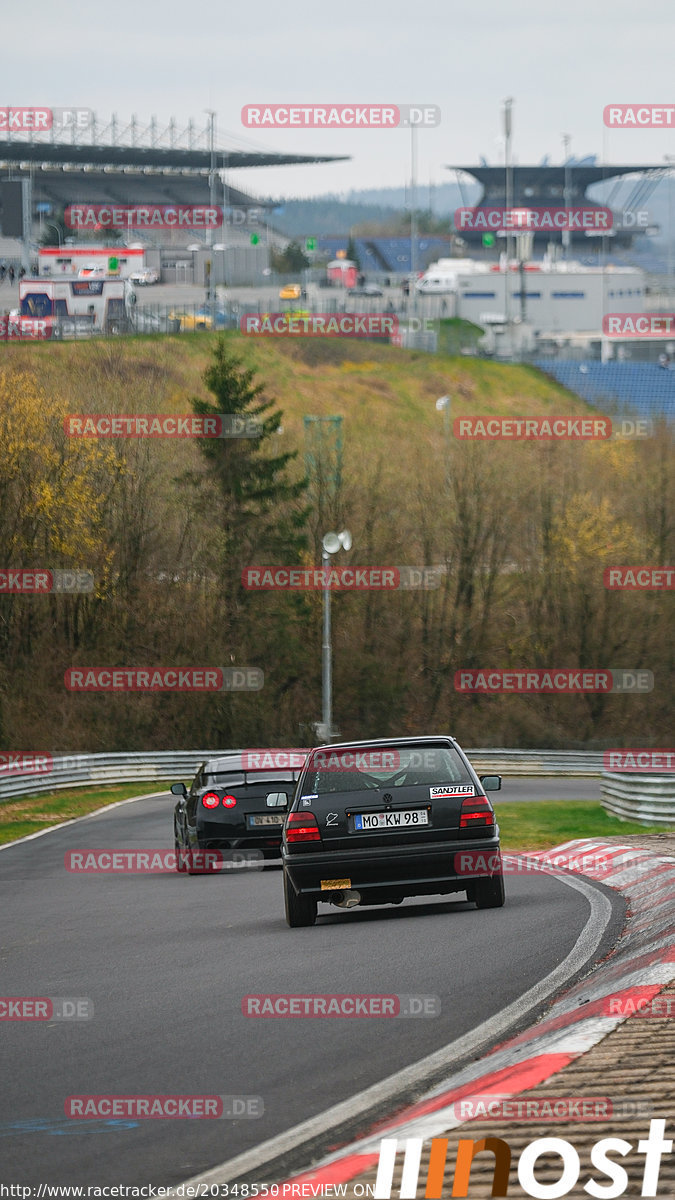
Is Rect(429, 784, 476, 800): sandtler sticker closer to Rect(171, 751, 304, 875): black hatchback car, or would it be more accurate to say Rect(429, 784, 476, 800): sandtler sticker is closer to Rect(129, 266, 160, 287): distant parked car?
Rect(171, 751, 304, 875): black hatchback car

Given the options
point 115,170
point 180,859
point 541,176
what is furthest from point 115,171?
point 180,859

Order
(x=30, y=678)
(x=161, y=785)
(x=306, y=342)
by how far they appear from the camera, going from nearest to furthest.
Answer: (x=161, y=785) < (x=30, y=678) < (x=306, y=342)

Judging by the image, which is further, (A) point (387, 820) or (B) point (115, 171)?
(B) point (115, 171)

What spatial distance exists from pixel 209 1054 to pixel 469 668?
4823cm

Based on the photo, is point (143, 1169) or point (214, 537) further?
point (214, 537)

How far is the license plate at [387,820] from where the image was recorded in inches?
431

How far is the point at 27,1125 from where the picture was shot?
5887 millimetres

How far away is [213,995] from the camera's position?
8391mm

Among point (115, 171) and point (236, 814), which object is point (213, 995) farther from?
point (115, 171)

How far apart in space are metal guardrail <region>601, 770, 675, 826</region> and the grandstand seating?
65.1m

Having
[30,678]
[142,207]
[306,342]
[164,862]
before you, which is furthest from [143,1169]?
[142,207]

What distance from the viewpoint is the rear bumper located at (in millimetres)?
10867

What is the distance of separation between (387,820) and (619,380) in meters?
88.5

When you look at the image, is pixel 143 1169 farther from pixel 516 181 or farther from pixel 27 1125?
pixel 516 181
